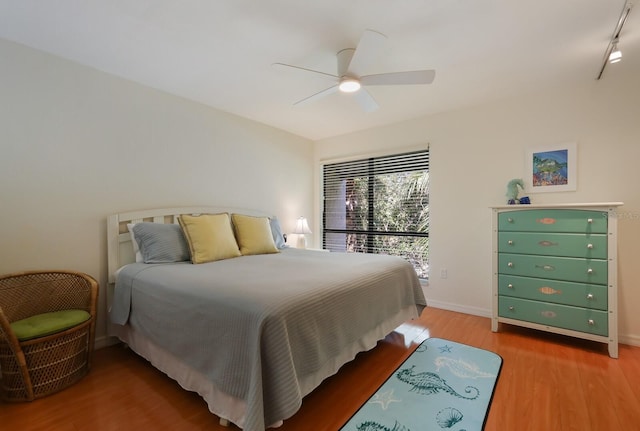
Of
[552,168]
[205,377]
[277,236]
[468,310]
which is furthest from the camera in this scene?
[277,236]

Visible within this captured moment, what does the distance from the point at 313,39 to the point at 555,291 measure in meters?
2.84

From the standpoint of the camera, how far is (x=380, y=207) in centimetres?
413

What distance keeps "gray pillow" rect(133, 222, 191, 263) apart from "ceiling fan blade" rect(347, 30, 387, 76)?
1.98m

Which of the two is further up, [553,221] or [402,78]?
[402,78]

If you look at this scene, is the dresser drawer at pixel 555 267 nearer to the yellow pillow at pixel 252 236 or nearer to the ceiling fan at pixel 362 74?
the ceiling fan at pixel 362 74

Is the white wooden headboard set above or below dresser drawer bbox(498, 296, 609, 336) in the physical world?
above

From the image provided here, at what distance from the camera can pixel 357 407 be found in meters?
1.69

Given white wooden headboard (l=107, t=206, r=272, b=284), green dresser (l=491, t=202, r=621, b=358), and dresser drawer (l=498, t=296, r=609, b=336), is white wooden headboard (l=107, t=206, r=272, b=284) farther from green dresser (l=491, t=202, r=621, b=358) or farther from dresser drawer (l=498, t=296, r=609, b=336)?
dresser drawer (l=498, t=296, r=609, b=336)

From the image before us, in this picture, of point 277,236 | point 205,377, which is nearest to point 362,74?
point 277,236

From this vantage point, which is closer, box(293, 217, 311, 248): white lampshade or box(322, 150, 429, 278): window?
box(322, 150, 429, 278): window

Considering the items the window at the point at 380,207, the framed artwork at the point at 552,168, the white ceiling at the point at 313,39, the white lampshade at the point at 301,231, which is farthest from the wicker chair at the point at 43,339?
the framed artwork at the point at 552,168

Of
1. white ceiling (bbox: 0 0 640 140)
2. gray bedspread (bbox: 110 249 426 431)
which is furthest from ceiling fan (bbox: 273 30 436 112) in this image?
gray bedspread (bbox: 110 249 426 431)

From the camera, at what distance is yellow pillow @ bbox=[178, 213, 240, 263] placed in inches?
98.4

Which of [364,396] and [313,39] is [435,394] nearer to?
[364,396]
